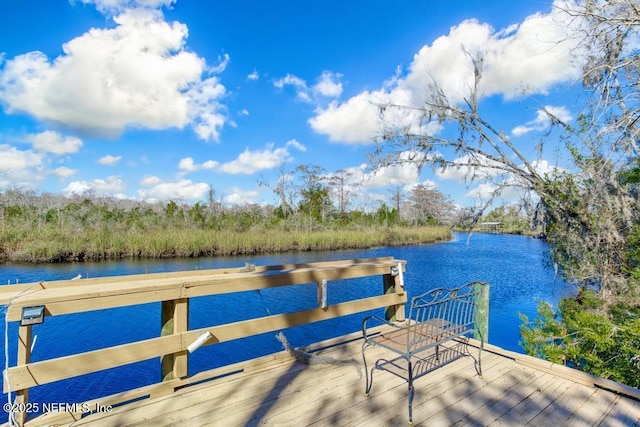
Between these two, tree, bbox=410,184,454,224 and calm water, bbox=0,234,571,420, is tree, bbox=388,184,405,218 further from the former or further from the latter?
calm water, bbox=0,234,571,420

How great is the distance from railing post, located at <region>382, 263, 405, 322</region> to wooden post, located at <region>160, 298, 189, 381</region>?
6.89 ft

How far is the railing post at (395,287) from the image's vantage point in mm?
3549

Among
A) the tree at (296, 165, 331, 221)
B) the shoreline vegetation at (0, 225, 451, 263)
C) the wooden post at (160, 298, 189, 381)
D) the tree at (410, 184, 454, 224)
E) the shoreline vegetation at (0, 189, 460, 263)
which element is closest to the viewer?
the wooden post at (160, 298, 189, 381)

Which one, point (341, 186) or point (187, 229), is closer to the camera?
point (187, 229)

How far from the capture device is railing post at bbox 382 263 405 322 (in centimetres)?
355

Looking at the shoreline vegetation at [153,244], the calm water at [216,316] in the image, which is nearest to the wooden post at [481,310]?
the calm water at [216,316]

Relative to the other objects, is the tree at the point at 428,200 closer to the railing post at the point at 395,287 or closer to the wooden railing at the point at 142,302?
the railing post at the point at 395,287

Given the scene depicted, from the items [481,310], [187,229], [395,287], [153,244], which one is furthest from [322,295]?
[187,229]

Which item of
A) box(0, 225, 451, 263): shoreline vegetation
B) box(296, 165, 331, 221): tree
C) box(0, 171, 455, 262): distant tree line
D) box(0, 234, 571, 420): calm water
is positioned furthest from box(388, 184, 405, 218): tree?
box(0, 234, 571, 420): calm water

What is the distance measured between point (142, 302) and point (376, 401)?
5.16 feet

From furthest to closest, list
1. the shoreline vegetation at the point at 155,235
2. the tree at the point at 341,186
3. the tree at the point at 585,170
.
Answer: the tree at the point at 341,186
the shoreline vegetation at the point at 155,235
the tree at the point at 585,170

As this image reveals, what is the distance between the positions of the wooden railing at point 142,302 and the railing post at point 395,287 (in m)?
0.68

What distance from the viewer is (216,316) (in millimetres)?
6902

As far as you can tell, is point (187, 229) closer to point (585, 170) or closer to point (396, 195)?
point (585, 170)
